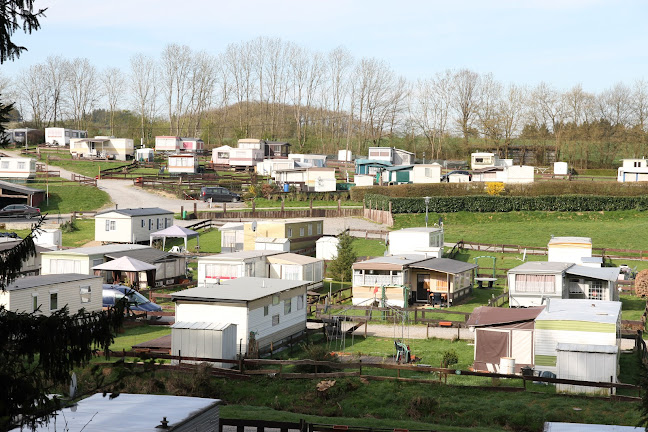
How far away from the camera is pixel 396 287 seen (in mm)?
33594

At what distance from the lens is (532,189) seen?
204 feet

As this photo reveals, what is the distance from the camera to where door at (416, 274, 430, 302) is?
3482cm

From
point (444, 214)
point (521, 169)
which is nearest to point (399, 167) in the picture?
point (521, 169)

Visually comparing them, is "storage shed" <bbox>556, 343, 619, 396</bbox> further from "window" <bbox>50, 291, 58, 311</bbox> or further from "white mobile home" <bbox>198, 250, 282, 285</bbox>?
"window" <bbox>50, 291, 58, 311</bbox>

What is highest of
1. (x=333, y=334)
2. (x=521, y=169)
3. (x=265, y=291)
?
(x=521, y=169)

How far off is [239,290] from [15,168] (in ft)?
170

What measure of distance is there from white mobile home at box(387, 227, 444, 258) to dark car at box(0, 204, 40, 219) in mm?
27394

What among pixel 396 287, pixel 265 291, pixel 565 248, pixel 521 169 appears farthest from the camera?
pixel 521 169

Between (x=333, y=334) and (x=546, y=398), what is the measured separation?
1021cm

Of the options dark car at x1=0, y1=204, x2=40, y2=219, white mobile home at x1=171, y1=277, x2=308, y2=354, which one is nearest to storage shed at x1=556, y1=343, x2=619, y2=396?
white mobile home at x1=171, y1=277, x2=308, y2=354

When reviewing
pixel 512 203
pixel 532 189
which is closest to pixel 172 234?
pixel 512 203

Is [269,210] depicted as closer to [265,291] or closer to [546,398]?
[265,291]

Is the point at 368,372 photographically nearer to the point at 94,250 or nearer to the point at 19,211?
the point at 94,250

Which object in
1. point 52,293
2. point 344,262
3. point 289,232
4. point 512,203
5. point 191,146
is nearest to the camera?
point 52,293
